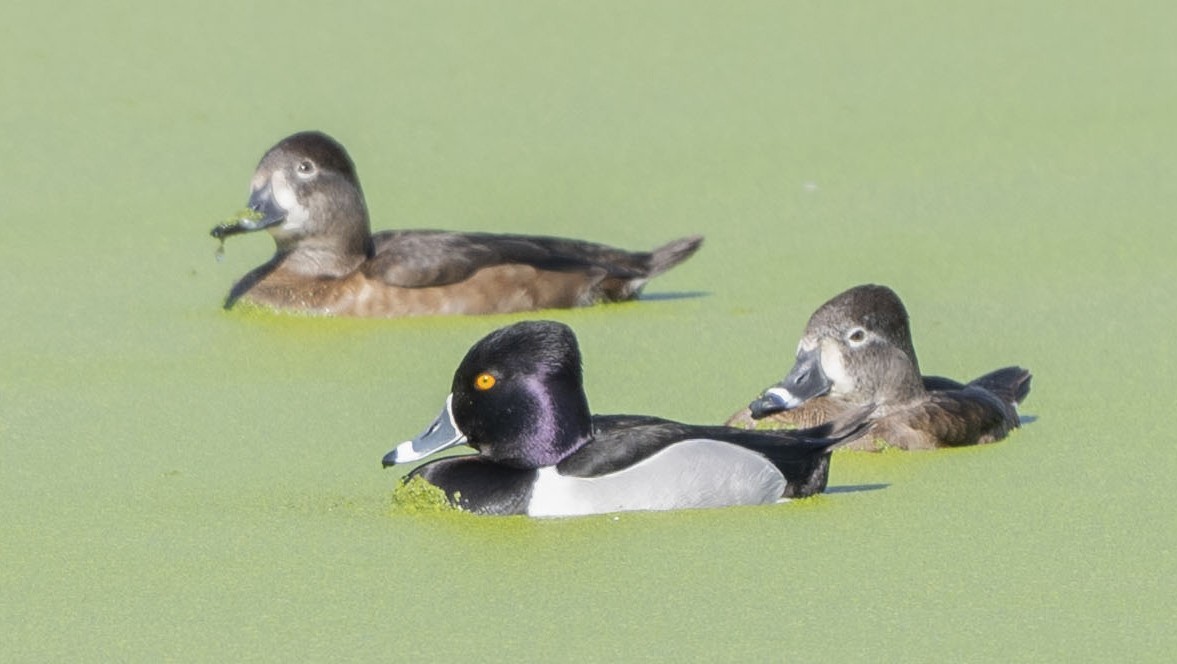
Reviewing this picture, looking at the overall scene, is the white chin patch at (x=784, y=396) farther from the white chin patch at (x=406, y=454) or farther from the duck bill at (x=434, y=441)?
the white chin patch at (x=406, y=454)

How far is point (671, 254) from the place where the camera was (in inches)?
456

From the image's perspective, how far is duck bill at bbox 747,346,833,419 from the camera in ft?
27.1

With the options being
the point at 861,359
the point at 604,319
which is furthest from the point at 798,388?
the point at 604,319

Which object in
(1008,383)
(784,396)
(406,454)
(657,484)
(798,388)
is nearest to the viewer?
(657,484)

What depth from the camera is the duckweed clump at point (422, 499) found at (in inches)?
293

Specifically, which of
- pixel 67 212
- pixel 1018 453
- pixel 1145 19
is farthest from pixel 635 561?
pixel 1145 19

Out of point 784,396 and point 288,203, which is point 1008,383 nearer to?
point 784,396

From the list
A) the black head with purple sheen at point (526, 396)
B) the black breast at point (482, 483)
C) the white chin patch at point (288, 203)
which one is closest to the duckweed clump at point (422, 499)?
the black breast at point (482, 483)

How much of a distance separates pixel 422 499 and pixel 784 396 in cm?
145

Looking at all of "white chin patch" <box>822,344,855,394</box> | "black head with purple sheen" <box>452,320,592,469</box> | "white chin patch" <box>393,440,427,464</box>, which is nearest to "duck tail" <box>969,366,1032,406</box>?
"white chin patch" <box>822,344,855,394</box>

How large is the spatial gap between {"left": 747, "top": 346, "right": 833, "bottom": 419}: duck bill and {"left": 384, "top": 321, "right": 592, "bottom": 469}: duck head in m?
1.04

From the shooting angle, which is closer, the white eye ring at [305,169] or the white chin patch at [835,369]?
the white chin patch at [835,369]

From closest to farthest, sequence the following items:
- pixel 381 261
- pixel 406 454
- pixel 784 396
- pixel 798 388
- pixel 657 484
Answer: pixel 657 484, pixel 406 454, pixel 784 396, pixel 798 388, pixel 381 261

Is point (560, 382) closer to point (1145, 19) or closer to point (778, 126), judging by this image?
point (778, 126)
